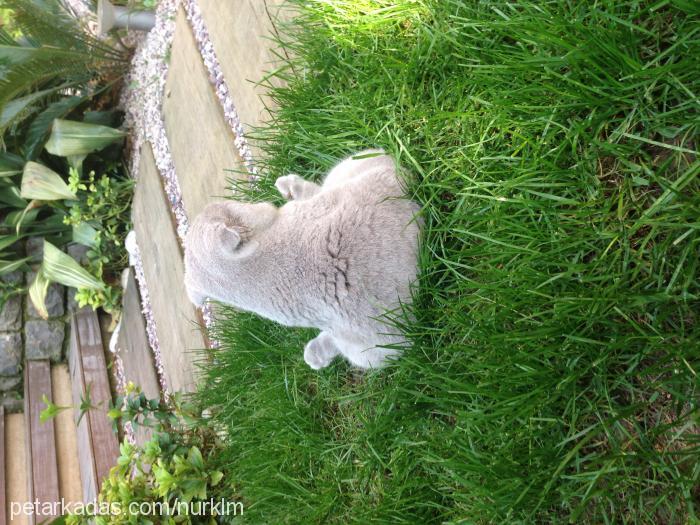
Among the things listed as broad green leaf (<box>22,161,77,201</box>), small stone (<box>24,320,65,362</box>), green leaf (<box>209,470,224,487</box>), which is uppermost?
broad green leaf (<box>22,161,77,201</box>)

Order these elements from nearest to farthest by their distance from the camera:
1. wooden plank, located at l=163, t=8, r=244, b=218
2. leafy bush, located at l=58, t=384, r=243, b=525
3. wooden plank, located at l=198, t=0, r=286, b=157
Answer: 1. leafy bush, located at l=58, t=384, r=243, b=525
2. wooden plank, located at l=198, t=0, r=286, b=157
3. wooden plank, located at l=163, t=8, r=244, b=218

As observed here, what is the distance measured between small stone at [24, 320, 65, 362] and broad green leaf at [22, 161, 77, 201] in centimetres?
139

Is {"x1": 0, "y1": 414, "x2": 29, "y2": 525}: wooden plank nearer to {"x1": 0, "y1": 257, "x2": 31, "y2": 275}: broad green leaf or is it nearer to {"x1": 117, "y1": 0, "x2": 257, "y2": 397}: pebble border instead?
{"x1": 117, "y1": 0, "x2": 257, "y2": 397}: pebble border

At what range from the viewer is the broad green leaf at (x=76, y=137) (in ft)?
16.9

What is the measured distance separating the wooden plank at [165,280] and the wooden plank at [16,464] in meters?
2.01

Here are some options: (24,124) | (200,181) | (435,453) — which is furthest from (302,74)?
(24,124)

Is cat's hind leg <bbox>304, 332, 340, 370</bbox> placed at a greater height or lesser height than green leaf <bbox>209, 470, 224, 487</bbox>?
greater

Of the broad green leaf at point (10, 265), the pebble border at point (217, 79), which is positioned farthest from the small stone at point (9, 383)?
the pebble border at point (217, 79)

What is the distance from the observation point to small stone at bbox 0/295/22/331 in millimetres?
5734

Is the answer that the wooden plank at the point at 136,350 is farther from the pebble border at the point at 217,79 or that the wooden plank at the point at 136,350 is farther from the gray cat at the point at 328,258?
the gray cat at the point at 328,258

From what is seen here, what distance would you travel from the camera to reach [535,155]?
1.78 meters

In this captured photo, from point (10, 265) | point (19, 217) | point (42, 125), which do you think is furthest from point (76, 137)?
point (10, 265)

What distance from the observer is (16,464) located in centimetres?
531

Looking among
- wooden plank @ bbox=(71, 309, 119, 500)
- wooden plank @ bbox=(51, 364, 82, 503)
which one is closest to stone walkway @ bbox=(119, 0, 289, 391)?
wooden plank @ bbox=(71, 309, 119, 500)
